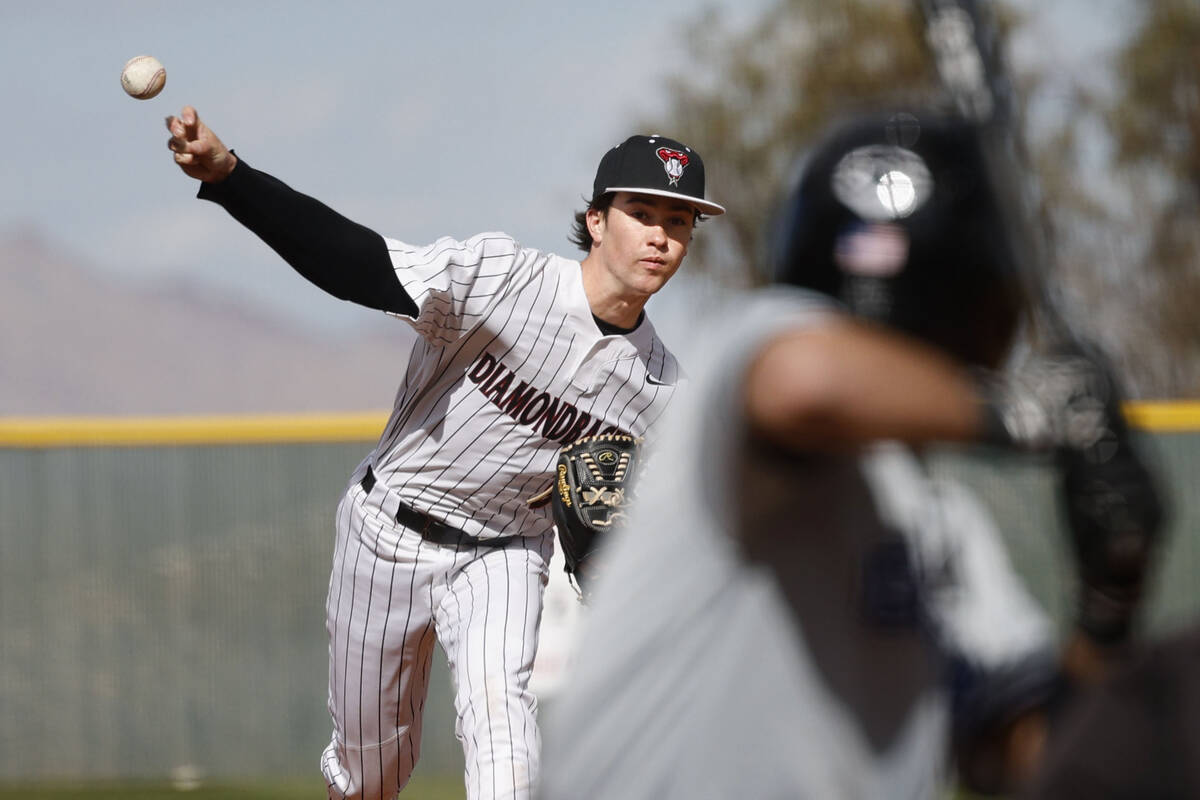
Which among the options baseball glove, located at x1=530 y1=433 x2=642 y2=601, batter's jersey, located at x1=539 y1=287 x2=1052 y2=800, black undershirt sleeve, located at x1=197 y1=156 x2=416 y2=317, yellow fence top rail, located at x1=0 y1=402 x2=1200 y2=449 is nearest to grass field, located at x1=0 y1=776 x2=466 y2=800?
yellow fence top rail, located at x1=0 y1=402 x2=1200 y2=449

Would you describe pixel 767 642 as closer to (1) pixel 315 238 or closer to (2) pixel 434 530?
(1) pixel 315 238

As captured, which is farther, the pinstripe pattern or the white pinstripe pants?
the pinstripe pattern

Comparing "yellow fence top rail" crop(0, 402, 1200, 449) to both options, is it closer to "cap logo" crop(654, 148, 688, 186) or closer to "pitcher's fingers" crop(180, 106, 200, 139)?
"cap logo" crop(654, 148, 688, 186)

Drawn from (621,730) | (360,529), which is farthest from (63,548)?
(621,730)

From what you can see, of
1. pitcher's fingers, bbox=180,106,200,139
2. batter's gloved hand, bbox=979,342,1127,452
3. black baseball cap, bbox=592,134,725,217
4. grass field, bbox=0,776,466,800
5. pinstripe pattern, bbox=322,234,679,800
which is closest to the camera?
batter's gloved hand, bbox=979,342,1127,452

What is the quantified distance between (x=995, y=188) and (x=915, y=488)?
36cm

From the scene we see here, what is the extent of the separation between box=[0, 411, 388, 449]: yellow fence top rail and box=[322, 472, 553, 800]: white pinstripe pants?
466cm

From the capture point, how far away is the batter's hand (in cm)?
A: 366

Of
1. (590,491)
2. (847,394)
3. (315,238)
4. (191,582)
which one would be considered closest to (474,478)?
(590,491)

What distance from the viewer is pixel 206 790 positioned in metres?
8.55

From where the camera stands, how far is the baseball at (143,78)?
4305mm

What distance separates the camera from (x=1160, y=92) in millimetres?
19469

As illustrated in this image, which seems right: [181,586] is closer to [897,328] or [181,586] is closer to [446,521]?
[446,521]

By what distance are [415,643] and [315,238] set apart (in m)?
1.36
